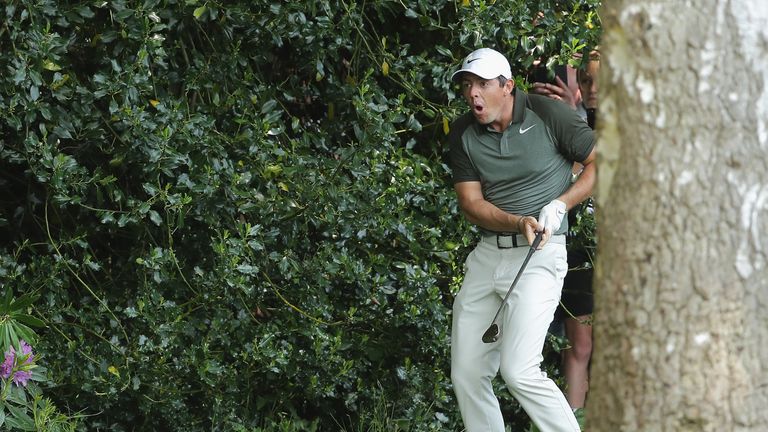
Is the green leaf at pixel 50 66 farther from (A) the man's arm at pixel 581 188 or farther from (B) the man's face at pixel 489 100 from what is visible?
(A) the man's arm at pixel 581 188

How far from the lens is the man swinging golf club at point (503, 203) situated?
17.7 ft

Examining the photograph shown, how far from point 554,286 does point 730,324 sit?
8.46 ft

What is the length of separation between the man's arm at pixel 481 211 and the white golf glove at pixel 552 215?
0.11 m

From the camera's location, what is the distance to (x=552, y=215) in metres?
5.26

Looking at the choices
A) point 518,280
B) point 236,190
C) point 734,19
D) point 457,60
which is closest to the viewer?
point 734,19

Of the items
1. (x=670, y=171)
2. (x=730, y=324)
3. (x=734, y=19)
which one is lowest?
(x=730, y=324)

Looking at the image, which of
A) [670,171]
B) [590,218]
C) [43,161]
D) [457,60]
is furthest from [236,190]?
[670,171]

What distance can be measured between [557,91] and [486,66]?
1.02 meters

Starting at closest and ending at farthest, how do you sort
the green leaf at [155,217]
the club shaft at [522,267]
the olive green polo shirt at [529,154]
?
the club shaft at [522,267], the olive green polo shirt at [529,154], the green leaf at [155,217]

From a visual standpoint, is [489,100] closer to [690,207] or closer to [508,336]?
[508,336]

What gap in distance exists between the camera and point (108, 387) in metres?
5.96

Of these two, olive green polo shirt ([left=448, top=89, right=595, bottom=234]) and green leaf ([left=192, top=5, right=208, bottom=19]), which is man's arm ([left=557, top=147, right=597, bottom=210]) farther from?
green leaf ([left=192, top=5, right=208, bottom=19])

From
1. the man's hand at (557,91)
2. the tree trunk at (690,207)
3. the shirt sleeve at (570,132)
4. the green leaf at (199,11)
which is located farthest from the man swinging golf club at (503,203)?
the tree trunk at (690,207)

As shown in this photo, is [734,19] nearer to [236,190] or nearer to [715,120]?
[715,120]
